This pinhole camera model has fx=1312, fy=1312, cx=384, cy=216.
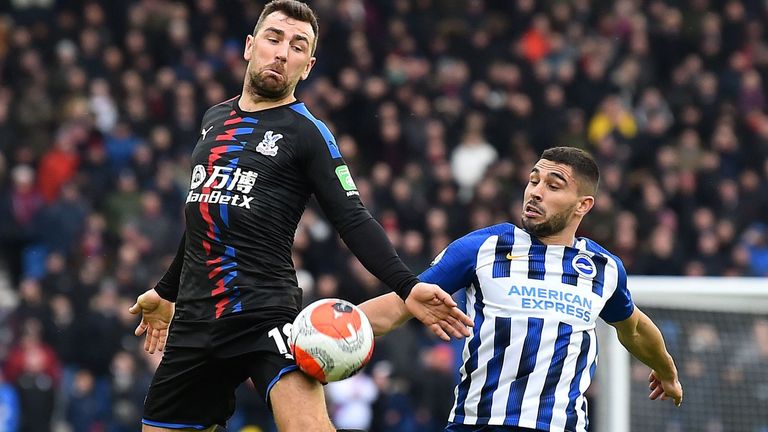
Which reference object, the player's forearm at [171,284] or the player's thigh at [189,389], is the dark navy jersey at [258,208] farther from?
A: the player's forearm at [171,284]

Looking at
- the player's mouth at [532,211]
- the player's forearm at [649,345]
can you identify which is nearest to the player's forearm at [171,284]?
the player's mouth at [532,211]

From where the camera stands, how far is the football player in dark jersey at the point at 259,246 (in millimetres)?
5379

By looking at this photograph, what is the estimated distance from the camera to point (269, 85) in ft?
18.5

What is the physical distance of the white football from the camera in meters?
5.23

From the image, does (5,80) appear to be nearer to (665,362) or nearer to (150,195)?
(150,195)

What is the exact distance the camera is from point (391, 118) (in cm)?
1631

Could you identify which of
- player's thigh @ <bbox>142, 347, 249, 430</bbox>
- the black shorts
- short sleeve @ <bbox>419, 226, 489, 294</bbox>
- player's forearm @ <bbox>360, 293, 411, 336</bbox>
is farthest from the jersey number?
short sleeve @ <bbox>419, 226, 489, 294</bbox>

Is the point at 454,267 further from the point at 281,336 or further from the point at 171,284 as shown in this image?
the point at 171,284

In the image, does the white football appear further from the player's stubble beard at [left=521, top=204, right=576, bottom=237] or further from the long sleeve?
the player's stubble beard at [left=521, top=204, right=576, bottom=237]

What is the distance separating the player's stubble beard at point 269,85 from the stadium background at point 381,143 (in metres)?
7.70

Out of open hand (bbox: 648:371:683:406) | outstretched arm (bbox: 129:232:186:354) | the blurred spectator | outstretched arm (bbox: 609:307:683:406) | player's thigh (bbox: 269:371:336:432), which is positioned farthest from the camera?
the blurred spectator

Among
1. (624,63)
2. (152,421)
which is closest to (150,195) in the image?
(624,63)

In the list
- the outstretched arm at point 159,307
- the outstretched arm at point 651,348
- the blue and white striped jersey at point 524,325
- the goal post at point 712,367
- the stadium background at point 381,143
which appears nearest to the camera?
the blue and white striped jersey at point 524,325

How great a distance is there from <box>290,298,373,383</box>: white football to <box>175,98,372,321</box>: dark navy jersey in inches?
10.0
